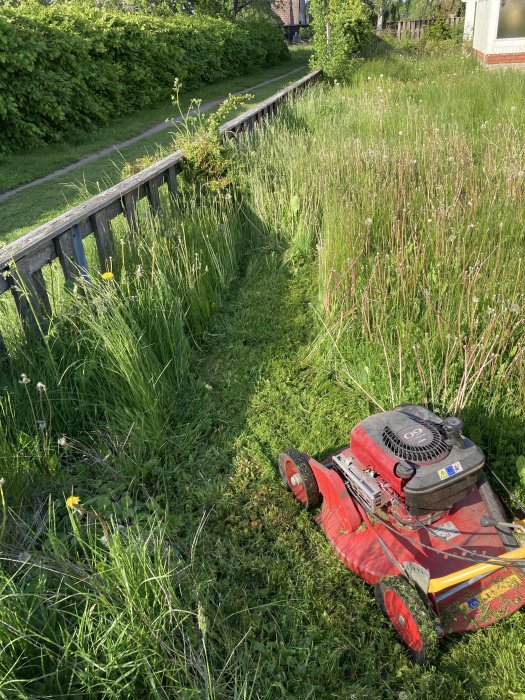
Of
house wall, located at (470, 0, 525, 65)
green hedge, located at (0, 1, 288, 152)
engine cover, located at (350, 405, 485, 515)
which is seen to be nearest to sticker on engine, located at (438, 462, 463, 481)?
engine cover, located at (350, 405, 485, 515)

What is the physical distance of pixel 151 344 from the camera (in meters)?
3.17

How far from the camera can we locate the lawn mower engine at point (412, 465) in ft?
6.75

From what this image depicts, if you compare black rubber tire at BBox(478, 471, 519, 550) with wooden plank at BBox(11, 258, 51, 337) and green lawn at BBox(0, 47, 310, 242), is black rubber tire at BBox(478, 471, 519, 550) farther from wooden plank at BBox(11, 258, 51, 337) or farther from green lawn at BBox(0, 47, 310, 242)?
green lawn at BBox(0, 47, 310, 242)

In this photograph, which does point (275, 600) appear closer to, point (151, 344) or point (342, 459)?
point (342, 459)

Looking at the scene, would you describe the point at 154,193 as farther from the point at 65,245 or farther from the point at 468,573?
the point at 468,573

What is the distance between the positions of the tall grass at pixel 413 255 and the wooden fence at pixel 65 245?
1.21m

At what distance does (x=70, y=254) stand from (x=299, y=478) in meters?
1.90

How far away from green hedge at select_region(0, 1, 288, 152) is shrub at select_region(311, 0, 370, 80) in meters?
4.41

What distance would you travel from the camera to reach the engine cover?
2051 mm

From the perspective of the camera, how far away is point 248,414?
320 centimetres

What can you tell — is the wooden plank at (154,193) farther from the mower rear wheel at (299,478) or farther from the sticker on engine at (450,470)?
the sticker on engine at (450,470)

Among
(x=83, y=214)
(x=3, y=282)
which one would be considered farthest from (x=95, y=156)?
(x=3, y=282)

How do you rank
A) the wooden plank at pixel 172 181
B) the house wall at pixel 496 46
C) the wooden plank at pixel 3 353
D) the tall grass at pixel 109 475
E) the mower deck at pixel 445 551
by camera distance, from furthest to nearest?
the house wall at pixel 496 46, the wooden plank at pixel 172 181, the wooden plank at pixel 3 353, the mower deck at pixel 445 551, the tall grass at pixel 109 475

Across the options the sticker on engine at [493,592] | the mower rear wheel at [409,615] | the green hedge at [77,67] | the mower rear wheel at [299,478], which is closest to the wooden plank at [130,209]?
the mower rear wheel at [299,478]
